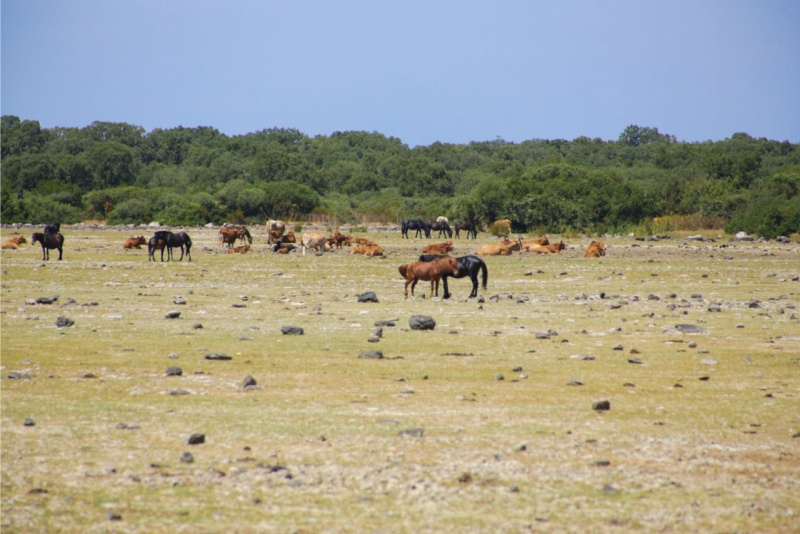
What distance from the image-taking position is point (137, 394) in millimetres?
9953

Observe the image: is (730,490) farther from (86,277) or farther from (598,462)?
(86,277)

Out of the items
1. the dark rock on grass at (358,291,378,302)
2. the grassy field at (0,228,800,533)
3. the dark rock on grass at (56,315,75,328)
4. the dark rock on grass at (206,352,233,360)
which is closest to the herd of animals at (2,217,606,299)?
the dark rock on grass at (358,291,378,302)

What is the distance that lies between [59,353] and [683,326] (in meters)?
9.77

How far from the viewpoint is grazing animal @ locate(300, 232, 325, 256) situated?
3862 centimetres

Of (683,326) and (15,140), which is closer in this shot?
(683,326)

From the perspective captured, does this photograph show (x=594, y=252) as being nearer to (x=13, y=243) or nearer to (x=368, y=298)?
(x=368, y=298)

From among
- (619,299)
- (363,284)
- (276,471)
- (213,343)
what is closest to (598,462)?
(276,471)

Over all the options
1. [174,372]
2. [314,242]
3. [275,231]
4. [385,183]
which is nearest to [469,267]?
[174,372]

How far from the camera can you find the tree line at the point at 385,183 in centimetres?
6062

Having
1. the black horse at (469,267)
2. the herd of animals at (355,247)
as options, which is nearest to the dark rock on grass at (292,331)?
the herd of animals at (355,247)

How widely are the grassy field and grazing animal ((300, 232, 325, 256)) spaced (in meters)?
18.7

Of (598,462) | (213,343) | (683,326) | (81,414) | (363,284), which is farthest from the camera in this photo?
(363,284)

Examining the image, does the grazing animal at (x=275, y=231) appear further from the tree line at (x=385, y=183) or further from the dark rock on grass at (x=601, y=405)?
the dark rock on grass at (x=601, y=405)

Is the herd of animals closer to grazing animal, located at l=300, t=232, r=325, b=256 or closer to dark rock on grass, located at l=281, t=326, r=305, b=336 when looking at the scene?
grazing animal, located at l=300, t=232, r=325, b=256
